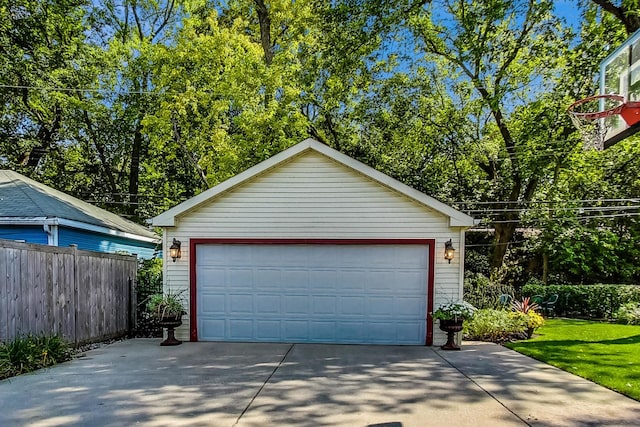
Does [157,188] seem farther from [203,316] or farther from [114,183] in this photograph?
[203,316]

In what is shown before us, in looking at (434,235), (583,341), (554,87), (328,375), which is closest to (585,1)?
(554,87)

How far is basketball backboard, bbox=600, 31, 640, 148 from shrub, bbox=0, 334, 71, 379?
8.71 m

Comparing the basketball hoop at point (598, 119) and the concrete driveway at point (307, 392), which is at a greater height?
the basketball hoop at point (598, 119)

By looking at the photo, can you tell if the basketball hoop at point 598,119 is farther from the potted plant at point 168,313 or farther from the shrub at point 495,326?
the potted plant at point 168,313

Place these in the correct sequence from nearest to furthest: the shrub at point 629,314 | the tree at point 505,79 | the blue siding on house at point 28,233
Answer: the blue siding on house at point 28,233, the shrub at point 629,314, the tree at point 505,79

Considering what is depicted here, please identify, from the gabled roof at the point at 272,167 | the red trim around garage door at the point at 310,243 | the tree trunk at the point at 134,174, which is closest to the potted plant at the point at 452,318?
the red trim around garage door at the point at 310,243

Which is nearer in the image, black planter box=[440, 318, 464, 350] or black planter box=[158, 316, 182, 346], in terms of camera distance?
black planter box=[440, 318, 464, 350]

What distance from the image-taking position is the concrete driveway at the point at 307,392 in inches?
167

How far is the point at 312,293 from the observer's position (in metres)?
8.55

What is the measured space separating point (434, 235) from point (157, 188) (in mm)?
16075

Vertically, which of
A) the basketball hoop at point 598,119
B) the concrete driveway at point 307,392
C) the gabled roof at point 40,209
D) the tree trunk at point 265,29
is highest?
the tree trunk at point 265,29

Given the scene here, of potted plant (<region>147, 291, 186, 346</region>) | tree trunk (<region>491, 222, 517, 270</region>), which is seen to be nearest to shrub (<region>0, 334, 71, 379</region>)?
potted plant (<region>147, 291, 186, 346</region>)

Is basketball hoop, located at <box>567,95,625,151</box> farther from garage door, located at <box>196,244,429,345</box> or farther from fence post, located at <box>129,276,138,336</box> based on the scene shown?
fence post, located at <box>129,276,138,336</box>

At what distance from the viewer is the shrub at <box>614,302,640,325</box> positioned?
11945 mm
